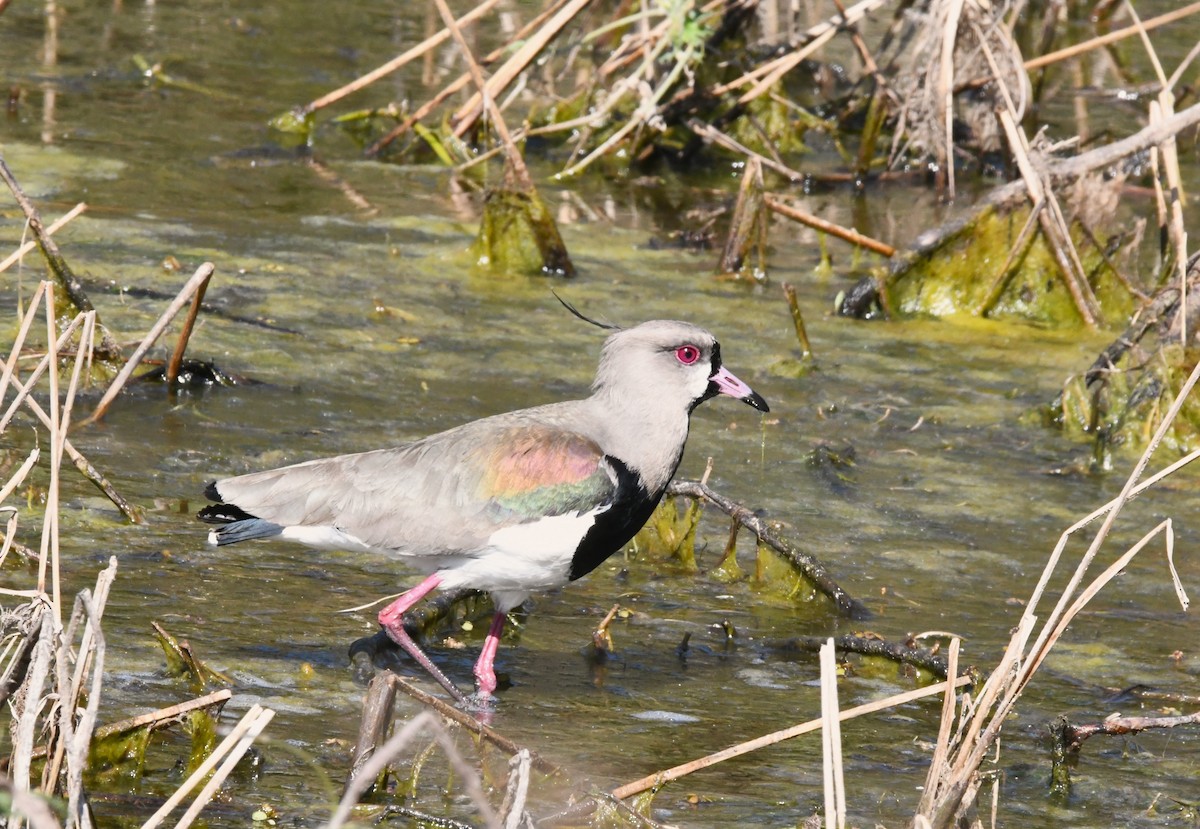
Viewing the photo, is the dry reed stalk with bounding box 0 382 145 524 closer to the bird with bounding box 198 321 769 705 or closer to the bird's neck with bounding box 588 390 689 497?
the bird with bounding box 198 321 769 705

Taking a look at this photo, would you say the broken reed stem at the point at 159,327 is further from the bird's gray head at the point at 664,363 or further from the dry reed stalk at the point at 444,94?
the dry reed stalk at the point at 444,94

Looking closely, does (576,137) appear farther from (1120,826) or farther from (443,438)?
(1120,826)

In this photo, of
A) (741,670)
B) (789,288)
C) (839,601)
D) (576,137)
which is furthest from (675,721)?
(576,137)

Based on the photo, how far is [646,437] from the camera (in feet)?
16.4

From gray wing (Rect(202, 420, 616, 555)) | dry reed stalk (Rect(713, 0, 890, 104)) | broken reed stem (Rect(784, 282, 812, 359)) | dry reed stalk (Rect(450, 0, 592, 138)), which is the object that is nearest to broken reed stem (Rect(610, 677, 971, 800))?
gray wing (Rect(202, 420, 616, 555))

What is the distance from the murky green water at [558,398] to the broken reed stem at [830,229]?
0.32m

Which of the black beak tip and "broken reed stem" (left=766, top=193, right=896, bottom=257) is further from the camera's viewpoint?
"broken reed stem" (left=766, top=193, right=896, bottom=257)

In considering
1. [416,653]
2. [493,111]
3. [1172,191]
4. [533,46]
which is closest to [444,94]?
[533,46]

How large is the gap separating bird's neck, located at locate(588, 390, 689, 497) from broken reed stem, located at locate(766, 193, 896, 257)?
4161 mm

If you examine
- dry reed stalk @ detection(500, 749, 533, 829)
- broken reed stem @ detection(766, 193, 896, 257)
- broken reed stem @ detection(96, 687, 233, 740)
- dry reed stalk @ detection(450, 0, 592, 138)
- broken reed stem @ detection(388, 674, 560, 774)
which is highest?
dry reed stalk @ detection(450, 0, 592, 138)

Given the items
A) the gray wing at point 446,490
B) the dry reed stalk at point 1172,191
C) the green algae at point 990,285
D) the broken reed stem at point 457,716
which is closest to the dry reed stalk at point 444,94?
the green algae at point 990,285

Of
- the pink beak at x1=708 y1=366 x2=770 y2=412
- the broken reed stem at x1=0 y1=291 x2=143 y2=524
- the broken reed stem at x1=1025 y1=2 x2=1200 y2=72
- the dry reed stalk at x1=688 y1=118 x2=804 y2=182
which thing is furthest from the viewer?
the dry reed stalk at x1=688 y1=118 x2=804 y2=182

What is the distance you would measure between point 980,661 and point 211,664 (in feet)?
7.54

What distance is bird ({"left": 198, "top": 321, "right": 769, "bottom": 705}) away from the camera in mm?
4793
